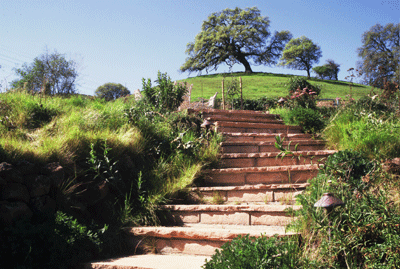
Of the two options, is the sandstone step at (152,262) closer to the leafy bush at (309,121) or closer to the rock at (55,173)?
the rock at (55,173)

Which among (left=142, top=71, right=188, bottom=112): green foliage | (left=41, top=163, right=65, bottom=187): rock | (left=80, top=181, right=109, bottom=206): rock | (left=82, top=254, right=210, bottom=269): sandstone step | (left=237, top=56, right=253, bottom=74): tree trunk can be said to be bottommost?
(left=82, top=254, right=210, bottom=269): sandstone step

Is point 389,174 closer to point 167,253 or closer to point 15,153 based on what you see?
point 167,253

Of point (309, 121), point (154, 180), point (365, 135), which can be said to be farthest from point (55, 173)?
point (309, 121)

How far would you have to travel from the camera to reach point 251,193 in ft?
11.6

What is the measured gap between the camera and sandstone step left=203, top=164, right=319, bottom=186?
3695 mm

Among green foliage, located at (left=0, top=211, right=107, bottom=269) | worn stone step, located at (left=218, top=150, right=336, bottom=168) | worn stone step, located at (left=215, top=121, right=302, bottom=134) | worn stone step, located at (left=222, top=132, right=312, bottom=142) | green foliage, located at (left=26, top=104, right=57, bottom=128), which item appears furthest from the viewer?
worn stone step, located at (left=215, top=121, right=302, bottom=134)

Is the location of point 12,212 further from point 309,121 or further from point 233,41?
point 233,41

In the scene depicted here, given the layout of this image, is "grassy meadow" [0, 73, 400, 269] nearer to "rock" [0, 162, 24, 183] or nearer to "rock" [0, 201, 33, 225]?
"rock" [0, 201, 33, 225]

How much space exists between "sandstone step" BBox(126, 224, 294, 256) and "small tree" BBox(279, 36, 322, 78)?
32.9 metres

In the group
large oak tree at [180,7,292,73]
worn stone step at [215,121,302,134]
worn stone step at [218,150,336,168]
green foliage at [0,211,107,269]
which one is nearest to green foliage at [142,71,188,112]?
worn stone step at [215,121,302,134]

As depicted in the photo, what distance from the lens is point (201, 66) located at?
105 ft

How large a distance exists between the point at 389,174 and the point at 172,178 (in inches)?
92.1

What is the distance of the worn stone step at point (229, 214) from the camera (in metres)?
2.84

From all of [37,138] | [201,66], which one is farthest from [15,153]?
[201,66]
